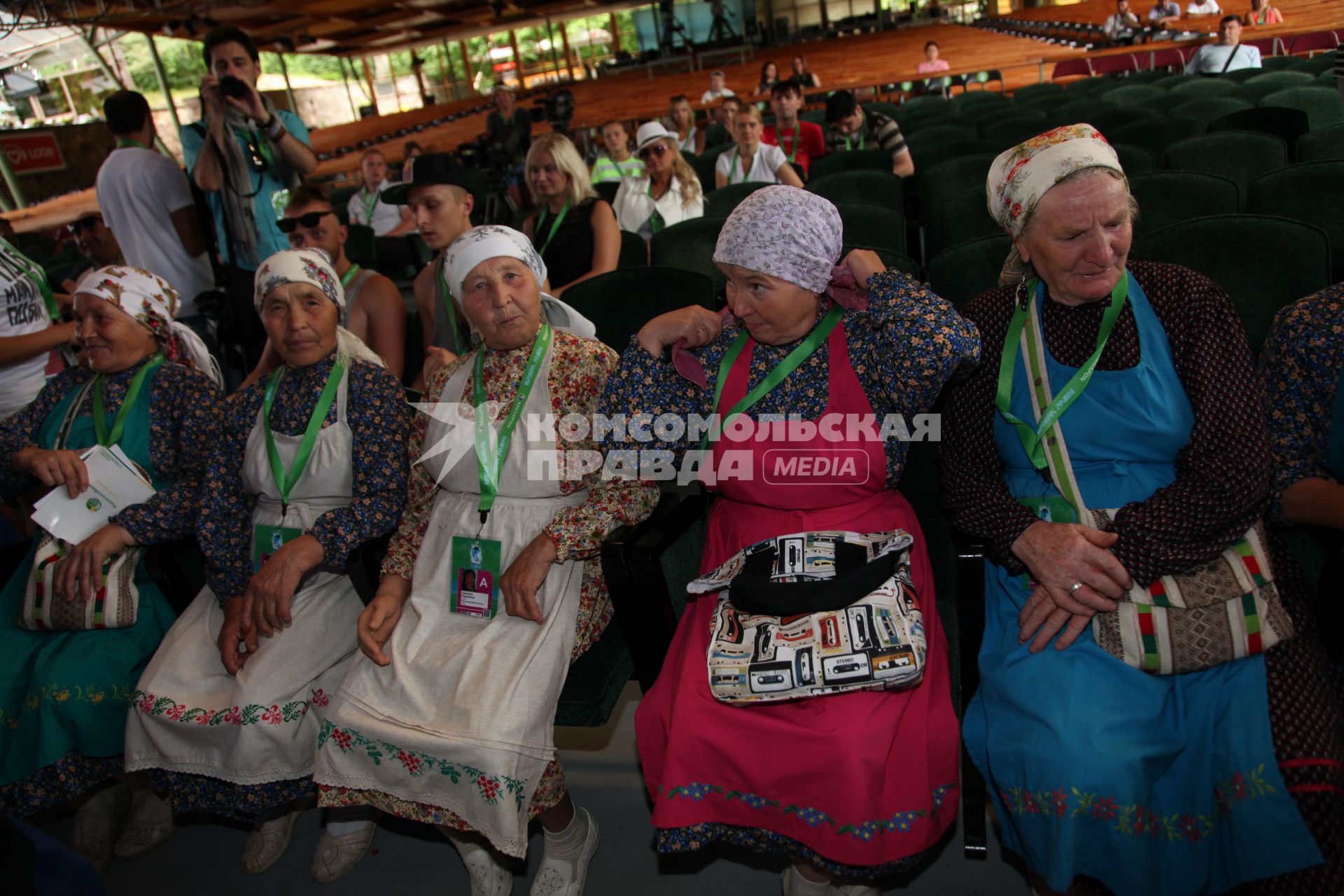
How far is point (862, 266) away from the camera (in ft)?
5.19

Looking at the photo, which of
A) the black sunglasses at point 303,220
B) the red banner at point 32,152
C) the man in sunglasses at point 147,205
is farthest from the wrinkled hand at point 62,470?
the red banner at point 32,152

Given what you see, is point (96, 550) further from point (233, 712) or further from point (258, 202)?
point (258, 202)

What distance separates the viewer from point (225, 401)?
2.25m

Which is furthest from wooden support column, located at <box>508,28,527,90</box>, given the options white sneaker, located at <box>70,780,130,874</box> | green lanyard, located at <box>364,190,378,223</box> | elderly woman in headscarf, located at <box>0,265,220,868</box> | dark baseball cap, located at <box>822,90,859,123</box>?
white sneaker, located at <box>70,780,130,874</box>

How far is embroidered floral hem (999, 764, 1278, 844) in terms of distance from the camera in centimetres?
119

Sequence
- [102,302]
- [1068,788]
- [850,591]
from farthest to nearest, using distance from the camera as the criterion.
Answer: [102,302], [850,591], [1068,788]

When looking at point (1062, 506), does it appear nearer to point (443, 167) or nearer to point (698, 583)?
point (698, 583)

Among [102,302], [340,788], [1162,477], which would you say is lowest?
[340,788]

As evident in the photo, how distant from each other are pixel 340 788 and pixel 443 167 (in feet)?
6.63

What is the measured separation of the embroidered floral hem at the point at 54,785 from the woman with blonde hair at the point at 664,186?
3215mm

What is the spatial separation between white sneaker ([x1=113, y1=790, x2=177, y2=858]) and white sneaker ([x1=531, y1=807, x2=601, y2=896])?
1090 millimetres

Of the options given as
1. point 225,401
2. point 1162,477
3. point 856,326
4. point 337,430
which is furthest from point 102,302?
point 1162,477

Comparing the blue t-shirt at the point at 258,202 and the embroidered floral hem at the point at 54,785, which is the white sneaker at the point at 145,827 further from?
the blue t-shirt at the point at 258,202

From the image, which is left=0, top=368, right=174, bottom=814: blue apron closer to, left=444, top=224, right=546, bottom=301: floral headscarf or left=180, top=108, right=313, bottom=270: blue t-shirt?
left=444, top=224, right=546, bottom=301: floral headscarf
